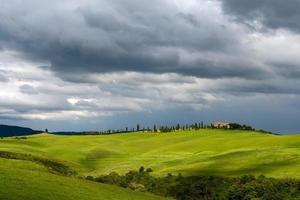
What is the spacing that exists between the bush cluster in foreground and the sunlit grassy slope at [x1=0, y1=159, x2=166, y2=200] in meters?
31.2

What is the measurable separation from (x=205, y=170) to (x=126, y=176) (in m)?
18.7

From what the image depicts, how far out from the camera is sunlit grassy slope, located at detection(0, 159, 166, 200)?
1909 inches

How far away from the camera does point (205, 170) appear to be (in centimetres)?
11756

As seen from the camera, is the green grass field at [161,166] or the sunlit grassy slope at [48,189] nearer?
the sunlit grassy slope at [48,189]

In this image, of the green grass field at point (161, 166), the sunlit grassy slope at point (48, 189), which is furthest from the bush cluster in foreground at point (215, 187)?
the sunlit grassy slope at point (48, 189)

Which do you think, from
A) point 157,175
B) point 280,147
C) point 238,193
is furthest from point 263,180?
point 280,147

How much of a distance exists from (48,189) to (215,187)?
52876 millimetres

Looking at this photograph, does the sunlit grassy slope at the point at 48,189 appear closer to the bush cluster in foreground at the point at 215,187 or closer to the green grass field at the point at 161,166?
the green grass field at the point at 161,166

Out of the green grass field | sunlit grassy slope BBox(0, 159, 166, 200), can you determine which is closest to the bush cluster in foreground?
the green grass field

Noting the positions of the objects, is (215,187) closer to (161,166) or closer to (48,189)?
(161,166)

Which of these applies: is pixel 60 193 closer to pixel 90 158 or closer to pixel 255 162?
pixel 255 162

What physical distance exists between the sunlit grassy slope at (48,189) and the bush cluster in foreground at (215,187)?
102 feet

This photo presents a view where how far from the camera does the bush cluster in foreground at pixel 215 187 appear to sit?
90.6 metres

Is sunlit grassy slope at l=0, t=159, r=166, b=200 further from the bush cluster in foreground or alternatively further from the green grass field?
the bush cluster in foreground
